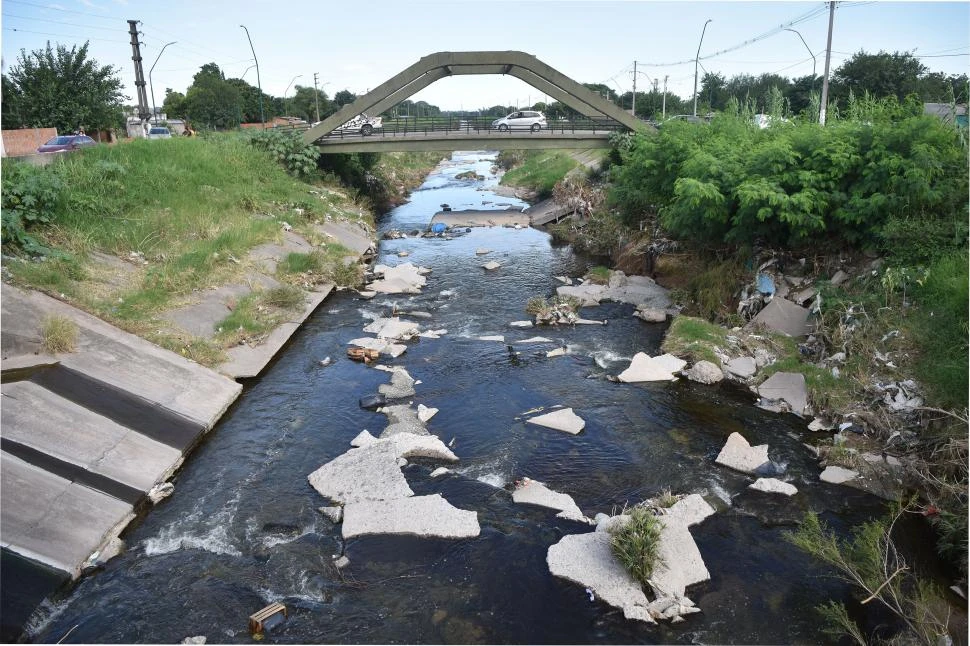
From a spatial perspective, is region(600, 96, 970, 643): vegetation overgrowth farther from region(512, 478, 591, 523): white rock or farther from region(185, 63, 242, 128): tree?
region(185, 63, 242, 128): tree

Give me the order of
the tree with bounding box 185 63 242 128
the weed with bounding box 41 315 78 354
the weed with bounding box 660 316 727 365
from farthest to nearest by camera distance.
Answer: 1. the tree with bounding box 185 63 242 128
2. the weed with bounding box 660 316 727 365
3. the weed with bounding box 41 315 78 354

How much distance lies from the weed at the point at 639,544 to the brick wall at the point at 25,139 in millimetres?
30596

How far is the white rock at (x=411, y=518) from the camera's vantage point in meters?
8.90

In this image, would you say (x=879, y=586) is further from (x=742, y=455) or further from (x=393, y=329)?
(x=393, y=329)

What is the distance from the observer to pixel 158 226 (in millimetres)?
18766

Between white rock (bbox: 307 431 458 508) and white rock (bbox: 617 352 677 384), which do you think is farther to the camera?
white rock (bbox: 617 352 677 384)

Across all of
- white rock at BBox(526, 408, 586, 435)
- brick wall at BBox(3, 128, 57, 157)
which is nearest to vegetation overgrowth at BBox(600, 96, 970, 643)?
white rock at BBox(526, 408, 586, 435)

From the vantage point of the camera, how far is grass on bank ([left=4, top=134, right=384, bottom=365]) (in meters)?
14.1

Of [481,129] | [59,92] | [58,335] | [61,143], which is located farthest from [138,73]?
[58,335]

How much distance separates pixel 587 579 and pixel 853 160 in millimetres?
11701

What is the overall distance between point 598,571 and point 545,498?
1.76 m

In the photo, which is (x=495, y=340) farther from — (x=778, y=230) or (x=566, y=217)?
(x=566, y=217)

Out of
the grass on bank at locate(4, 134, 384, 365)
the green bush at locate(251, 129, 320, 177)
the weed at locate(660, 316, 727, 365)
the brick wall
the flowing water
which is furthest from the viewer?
the green bush at locate(251, 129, 320, 177)

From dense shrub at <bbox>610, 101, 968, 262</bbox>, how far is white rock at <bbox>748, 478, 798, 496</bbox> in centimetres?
649
